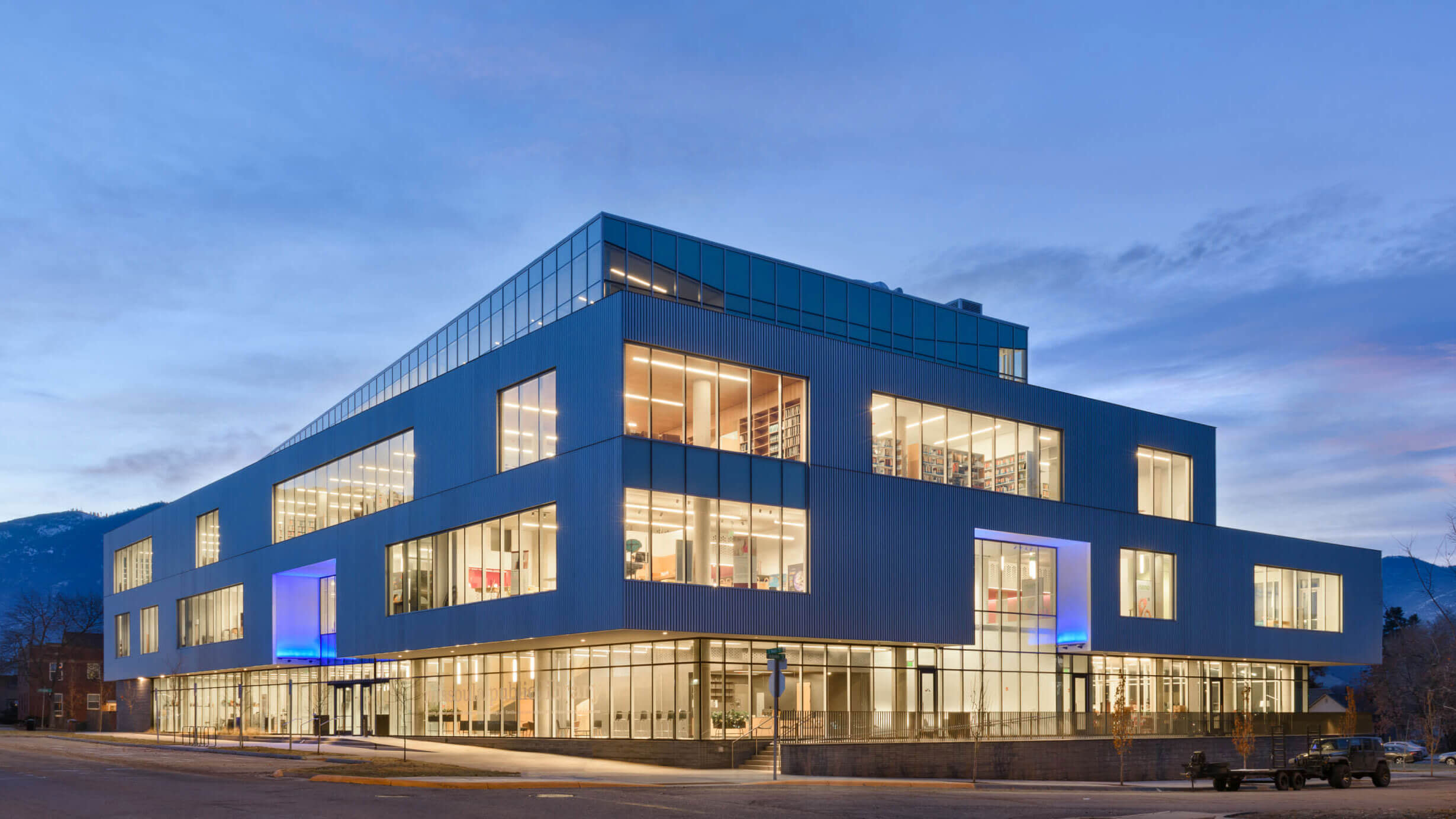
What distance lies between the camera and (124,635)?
9194 centimetres

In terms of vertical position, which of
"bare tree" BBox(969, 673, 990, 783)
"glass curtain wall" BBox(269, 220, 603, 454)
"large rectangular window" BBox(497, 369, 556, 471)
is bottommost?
"bare tree" BBox(969, 673, 990, 783)

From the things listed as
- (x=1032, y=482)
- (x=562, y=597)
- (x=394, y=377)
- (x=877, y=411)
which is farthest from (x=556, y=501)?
(x=394, y=377)

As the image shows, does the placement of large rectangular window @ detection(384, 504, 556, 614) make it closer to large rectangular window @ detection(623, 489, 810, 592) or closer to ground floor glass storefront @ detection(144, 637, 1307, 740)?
ground floor glass storefront @ detection(144, 637, 1307, 740)

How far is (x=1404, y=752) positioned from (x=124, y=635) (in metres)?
84.4

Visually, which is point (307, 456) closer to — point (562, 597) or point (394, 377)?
point (394, 377)

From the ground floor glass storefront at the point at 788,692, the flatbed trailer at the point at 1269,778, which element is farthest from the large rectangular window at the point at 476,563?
the flatbed trailer at the point at 1269,778

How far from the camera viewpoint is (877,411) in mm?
47750

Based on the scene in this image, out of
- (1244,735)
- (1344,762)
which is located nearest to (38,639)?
(1244,735)

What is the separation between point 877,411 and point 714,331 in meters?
7.94

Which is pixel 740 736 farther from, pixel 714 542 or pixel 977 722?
pixel 977 722

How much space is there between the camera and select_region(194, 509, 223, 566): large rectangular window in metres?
75.4

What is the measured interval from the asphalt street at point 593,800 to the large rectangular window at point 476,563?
10.9 m

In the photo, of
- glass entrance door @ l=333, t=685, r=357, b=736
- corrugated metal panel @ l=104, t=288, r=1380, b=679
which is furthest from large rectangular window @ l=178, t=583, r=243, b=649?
glass entrance door @ l=333, t=685, r=357, b=736

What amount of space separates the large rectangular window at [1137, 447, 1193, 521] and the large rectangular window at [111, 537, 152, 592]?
217ft
